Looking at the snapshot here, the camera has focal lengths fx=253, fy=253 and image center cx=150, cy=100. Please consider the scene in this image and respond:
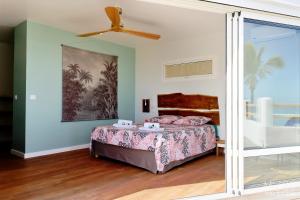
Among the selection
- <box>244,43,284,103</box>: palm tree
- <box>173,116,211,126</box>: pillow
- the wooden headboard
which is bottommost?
<box>173,116,211,126</box>: pillow

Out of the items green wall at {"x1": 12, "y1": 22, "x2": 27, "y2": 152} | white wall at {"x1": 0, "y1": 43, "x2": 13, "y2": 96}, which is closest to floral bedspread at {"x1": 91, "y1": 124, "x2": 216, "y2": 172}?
green wall at {"x1": 12, "y1": 22, "x2": 27, "y2": 152}

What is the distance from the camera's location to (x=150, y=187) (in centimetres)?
306

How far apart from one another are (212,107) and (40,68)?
3475 millimetres

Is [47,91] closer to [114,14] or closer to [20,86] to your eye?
[20,86]

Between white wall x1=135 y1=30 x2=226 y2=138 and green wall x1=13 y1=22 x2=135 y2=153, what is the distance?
54.0 inches

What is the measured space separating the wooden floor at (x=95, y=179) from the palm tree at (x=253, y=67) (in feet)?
4.21

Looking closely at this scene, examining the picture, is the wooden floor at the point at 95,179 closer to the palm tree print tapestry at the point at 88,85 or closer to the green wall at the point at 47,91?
the green wall at the point at 47,91

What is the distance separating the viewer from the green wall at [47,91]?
4.63m

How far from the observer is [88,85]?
18.3 feet

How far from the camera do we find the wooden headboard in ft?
17.1

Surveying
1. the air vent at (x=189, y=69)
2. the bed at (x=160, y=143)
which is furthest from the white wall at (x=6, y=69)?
the air vent at (x=189, y=69)

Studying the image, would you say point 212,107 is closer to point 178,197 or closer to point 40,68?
point 178,197

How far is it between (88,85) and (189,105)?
7.47 ft

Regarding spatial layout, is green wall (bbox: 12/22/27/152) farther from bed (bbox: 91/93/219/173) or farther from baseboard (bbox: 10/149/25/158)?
bed (bbox: 91/93/219/173)
